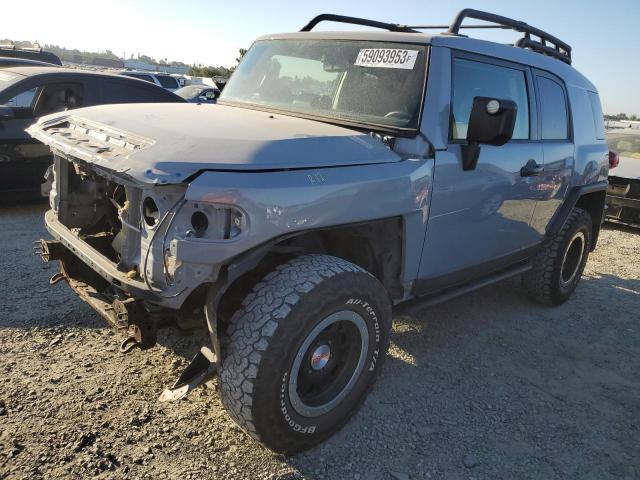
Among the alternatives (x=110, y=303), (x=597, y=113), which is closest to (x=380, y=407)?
(x=110, y=303)

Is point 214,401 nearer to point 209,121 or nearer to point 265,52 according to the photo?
point 209,121

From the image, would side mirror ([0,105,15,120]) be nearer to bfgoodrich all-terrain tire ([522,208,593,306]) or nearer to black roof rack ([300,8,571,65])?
black roof rack ([300,8,571,65])

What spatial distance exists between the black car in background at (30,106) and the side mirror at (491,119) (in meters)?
5.17

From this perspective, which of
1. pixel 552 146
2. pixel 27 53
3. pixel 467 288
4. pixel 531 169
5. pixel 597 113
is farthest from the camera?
pixel 27 53

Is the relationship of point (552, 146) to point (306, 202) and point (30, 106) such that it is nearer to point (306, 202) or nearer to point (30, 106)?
point (306, 202)

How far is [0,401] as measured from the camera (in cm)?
288

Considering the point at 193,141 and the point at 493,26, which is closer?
the point at 193,141

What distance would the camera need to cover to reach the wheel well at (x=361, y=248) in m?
2.80

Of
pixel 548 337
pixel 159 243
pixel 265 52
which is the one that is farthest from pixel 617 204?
pixel 159 243

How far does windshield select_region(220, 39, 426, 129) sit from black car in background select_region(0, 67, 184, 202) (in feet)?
10.7

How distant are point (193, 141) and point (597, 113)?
14.4 ft

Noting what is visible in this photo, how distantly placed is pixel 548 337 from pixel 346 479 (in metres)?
2.63

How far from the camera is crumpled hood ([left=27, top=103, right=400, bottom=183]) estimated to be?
7.58 feet

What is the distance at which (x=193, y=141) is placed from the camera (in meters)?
2.46
